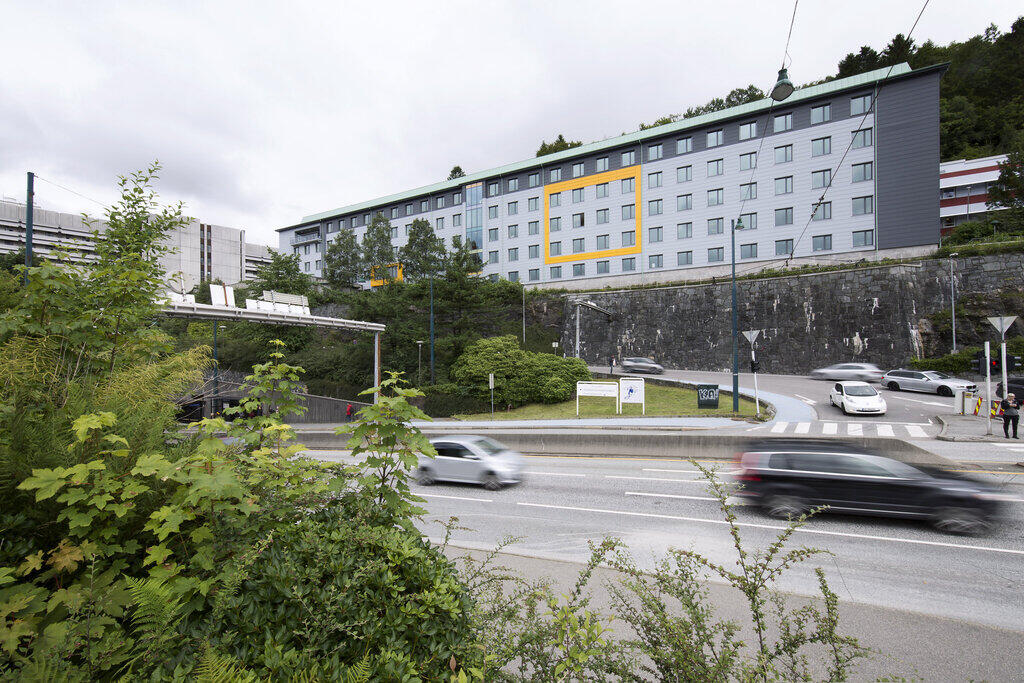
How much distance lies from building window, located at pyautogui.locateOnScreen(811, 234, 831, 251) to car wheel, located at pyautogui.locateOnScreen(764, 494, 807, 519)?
4249cm

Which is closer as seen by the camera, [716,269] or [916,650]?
[916,650]

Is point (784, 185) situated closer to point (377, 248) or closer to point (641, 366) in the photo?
point (641, 366)

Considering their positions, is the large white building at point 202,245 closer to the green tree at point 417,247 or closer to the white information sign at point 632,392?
the green tree at point 417,247

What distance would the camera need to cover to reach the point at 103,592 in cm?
227

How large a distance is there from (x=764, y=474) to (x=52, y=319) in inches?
447

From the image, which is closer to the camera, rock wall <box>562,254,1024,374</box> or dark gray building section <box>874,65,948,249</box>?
rock wall <box>562,254,1024,374</box>

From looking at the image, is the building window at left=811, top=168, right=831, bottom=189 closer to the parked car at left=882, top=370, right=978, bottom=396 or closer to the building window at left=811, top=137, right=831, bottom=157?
the building window at left=811, top=137, right=831, bottom=157

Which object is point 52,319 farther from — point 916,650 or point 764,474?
point 764,474

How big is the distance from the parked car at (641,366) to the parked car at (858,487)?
102ft

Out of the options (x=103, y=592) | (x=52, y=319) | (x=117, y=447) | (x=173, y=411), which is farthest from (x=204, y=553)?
(x=52, y=319)

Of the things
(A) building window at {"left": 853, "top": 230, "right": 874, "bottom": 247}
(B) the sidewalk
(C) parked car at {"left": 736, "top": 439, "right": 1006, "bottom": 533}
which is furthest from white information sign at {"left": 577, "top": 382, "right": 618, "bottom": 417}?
(A) building window at {"left": 853, "top": 230, "right": 874, "bottom": 247}

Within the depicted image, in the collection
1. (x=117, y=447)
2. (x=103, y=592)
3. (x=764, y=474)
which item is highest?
(x=117, y=447)

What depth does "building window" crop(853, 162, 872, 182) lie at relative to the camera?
133 feet

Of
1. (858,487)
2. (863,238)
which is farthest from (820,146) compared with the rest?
(858,487)
